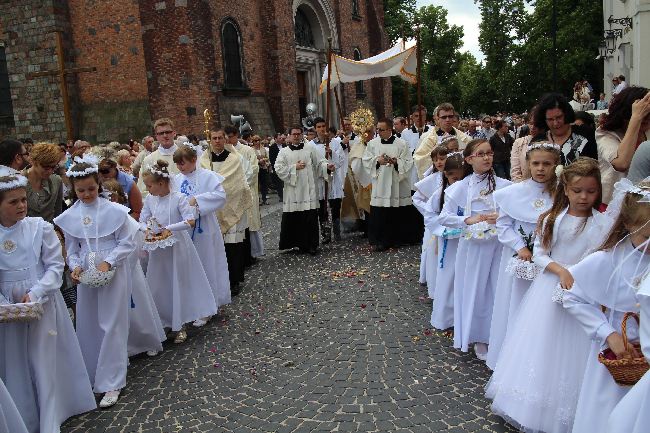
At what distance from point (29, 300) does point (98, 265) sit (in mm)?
839

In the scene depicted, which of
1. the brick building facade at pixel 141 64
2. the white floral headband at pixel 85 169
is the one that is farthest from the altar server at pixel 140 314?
the brick building facade at pixel 141 64

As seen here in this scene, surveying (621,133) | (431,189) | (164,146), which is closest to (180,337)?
(164,146)

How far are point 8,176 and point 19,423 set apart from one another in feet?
5.55

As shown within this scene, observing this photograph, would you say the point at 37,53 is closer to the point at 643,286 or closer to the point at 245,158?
the point at 245,158

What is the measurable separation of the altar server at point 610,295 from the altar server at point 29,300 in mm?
3514

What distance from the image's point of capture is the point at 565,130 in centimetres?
507

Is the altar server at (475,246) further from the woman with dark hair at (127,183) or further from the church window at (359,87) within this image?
the church window at (359,87)

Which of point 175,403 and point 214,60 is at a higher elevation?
point 214,60

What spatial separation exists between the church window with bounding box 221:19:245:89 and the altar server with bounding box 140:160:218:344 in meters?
14.1

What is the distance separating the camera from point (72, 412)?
4.75m

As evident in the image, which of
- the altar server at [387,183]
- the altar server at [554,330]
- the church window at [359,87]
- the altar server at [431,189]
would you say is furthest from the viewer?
the church window at [359,87]

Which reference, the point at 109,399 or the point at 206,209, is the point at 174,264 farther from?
the point at 109,399

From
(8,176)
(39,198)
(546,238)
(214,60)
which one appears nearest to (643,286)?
(546,238)

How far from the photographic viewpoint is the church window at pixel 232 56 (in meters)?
20.0
